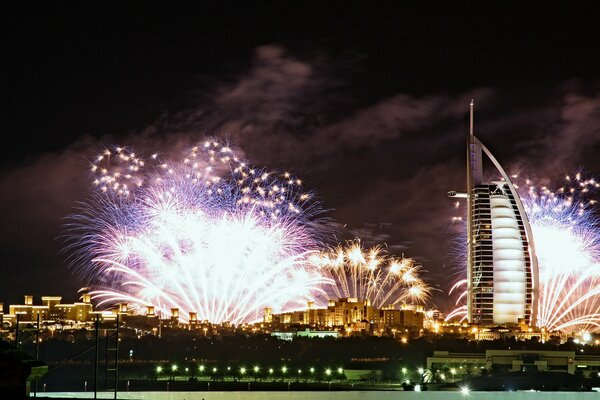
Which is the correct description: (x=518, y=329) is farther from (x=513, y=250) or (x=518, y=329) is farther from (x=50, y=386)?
(x=50, y=386)

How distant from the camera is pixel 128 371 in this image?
185 m

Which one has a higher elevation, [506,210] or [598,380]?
[506,210]

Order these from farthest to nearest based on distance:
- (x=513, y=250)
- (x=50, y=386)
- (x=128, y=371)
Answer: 1. (x=513, y=250)
2. (x=128, y=371)
3. (x=50, y=386)

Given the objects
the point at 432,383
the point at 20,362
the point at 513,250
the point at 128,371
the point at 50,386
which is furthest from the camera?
the point at 513,250

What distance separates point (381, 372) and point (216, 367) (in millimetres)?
31196

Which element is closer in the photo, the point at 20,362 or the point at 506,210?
the point at 20,362

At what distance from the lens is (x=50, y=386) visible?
166500mm

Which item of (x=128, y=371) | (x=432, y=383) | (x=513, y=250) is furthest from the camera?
(x=513, y=250)

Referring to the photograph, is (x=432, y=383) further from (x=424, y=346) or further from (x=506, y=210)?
(x=506, y=210)

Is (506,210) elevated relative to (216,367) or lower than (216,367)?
elevated

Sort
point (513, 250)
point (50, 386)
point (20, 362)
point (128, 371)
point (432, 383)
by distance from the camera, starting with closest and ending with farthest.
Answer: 1. point (20, 362)
2. point (432, 383)
3. point (50, 386)
4. point (128, 371)
5. point (513, 250)

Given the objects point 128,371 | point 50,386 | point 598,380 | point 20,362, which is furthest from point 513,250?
point 20,362

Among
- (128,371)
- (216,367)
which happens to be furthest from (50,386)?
(216,367)

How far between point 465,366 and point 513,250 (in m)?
33.1
